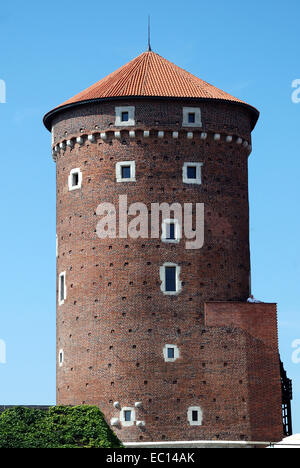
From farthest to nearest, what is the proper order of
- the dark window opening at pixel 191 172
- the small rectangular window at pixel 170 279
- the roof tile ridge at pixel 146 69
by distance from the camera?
the roof tile ridge at pixel 146 69 < the dark window opening at pixel 191 172 < the small rectangular window at pixel 170 279

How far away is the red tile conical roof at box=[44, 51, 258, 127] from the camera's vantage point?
59562 millimetres

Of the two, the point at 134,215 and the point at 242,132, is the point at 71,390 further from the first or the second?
the point at 242,132

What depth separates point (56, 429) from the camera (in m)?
54.3

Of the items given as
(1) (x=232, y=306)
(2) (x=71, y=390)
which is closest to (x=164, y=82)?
(1) (x=232, y=306)

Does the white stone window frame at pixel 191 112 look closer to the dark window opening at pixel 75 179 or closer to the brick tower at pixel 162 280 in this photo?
the brick tower at pixel 162 280

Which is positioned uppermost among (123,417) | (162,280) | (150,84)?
(150,84)

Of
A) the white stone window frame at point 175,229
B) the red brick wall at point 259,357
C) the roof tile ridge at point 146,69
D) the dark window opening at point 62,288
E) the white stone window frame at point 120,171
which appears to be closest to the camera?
the red brick wall at point 259,357

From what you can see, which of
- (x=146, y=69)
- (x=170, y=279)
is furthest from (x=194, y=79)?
(x=170, y=279)

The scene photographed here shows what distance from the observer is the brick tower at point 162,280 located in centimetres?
5697

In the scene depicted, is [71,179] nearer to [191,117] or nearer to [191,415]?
[191,117]

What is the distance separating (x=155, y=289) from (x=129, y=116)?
308 inches

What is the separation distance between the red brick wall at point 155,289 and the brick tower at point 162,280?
0.04m

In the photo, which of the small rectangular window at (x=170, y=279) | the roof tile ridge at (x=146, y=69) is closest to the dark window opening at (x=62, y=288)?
the small rectangular window at (x=170, y=279)

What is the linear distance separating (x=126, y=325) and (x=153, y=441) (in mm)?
5061
